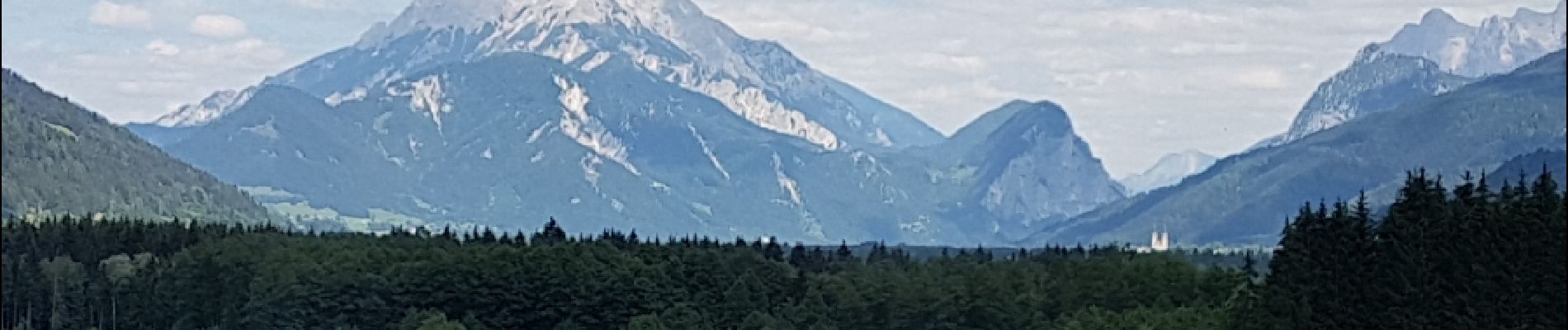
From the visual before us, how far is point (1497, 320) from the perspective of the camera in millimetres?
102000

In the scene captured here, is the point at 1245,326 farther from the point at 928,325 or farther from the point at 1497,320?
the point at 928,325

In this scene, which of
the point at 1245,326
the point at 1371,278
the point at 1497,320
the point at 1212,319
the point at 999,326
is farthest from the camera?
the point at 999,326

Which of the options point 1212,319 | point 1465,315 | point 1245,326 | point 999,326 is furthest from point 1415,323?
point 999,326

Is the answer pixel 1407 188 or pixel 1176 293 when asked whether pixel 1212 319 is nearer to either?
pixel 1407 188

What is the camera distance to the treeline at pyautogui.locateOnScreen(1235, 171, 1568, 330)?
10062 cm

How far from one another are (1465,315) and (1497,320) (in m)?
2.24

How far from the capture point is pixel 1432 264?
352ft

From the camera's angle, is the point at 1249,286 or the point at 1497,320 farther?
the point at 1249,286

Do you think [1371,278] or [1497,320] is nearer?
[1497,320]

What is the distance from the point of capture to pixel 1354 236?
116000 millimetres

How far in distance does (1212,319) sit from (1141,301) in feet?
147

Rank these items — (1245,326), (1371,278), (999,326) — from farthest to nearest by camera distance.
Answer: (999,326) < (1245,326) < (1371,278)

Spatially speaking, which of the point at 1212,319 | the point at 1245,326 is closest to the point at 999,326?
the point at 1212,319

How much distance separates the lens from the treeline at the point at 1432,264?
10062 cm
